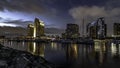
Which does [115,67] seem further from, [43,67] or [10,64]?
[10,64]

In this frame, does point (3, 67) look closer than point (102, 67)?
Yes

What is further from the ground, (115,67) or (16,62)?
(16,62)

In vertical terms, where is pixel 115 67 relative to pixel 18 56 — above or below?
below

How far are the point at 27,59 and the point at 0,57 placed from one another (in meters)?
3.70

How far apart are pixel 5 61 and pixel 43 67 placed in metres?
5.93

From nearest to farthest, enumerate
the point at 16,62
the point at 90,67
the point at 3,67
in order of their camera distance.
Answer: the point at 3,67 → the point at 16,62 → the point at 90,67

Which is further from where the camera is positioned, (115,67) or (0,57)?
(115,67)

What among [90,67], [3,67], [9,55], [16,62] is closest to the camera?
[3,67]

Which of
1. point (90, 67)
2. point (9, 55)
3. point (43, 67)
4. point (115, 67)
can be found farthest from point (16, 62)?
point (115, 67)

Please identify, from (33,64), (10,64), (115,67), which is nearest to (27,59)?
(33,64)

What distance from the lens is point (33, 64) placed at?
28188mm

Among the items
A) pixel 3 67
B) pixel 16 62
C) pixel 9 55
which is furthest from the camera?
pixel 9 55

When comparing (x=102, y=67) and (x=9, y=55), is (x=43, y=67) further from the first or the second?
(x=102, y=67)

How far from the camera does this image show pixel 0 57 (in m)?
27.9
